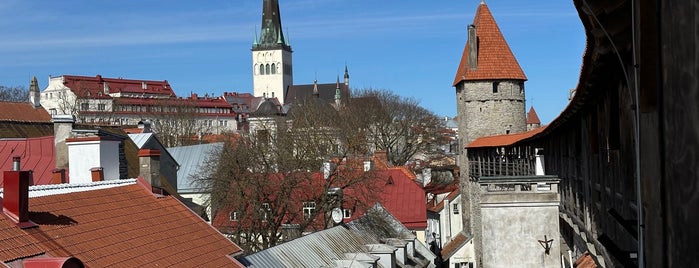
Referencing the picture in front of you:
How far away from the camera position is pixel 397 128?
66.8m

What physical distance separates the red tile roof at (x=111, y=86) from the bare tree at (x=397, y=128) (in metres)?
48.9

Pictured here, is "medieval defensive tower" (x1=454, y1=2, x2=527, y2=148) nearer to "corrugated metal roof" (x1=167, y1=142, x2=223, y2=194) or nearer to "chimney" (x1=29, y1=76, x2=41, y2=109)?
"corrugated metal roof" (x1=167, y1=142, x2=223, y2=194)

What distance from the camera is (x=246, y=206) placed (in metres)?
30.4

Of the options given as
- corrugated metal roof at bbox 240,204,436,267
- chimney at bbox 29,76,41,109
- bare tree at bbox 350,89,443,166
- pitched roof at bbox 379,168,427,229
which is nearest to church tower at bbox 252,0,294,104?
bare tree at bbox 350,89,443,166

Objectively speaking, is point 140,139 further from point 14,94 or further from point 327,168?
point 14,94

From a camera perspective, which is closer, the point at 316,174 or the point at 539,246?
the point at 539,246

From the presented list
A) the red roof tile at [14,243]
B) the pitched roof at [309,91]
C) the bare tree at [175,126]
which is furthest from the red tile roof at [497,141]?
the pitched roof at [309,91]

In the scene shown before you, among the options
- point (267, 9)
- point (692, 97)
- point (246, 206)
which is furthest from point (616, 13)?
point (267, 9)

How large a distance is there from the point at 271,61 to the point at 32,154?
14083 centimetres

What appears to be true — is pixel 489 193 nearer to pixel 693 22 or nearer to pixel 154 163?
pixel 154 163


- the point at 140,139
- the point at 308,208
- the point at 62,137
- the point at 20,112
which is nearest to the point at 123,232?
the point at 62,137

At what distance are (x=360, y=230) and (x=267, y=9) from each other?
13478cm

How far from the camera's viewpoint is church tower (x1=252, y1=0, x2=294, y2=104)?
531ft

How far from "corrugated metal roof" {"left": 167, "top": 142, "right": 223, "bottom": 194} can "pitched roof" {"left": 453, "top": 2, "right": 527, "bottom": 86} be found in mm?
13169
